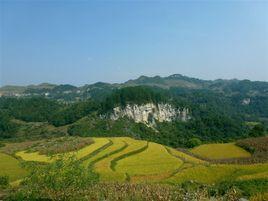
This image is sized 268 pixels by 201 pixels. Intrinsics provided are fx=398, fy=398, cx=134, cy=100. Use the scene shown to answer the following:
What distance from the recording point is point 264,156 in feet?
196

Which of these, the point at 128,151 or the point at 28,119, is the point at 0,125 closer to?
the point at 28,119

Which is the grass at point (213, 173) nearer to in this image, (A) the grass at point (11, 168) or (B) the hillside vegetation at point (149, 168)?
(B) the hillside vegetation at point (149, 168)

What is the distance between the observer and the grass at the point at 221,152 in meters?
64.7

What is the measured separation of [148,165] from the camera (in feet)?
173

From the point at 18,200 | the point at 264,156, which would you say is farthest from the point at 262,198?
the point at 264,156

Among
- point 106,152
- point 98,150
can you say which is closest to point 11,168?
point 98,150

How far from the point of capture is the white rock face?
540ft

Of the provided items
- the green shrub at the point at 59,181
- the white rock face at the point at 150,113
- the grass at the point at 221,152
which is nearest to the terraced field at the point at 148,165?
the grass at the point at 221,152

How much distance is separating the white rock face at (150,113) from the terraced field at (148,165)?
8900 centimetres

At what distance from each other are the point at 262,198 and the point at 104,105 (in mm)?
144728

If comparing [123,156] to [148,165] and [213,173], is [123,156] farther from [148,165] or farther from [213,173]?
[213,173]

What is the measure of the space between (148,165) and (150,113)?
12118cm

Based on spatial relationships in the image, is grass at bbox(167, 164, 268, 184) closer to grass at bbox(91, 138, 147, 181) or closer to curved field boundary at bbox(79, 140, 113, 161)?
grass at bbox(91, 138, 147, 181)

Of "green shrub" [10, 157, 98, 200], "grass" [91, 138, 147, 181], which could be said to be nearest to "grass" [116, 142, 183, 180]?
"grass" [91, 138, 147, 181]
